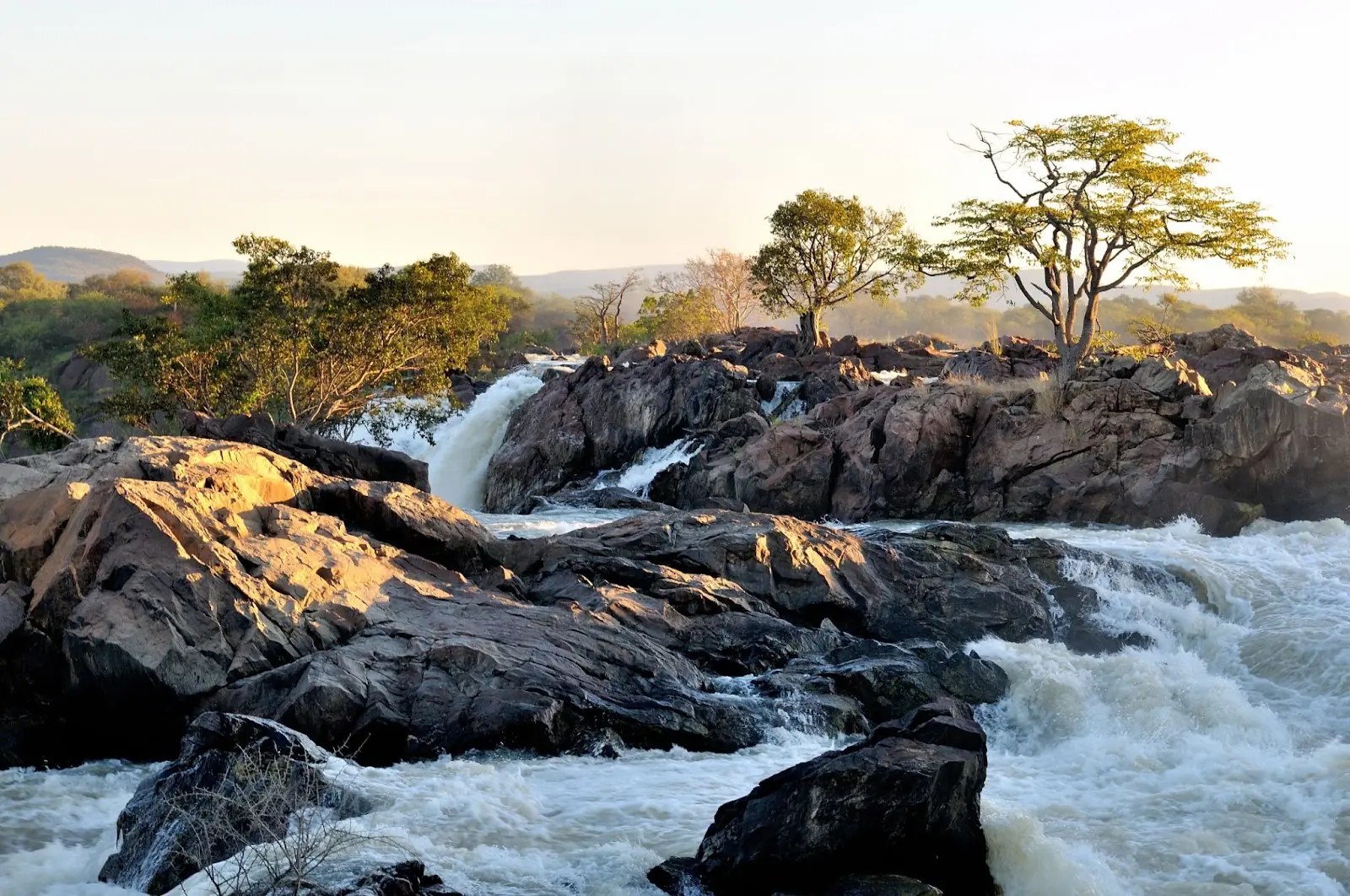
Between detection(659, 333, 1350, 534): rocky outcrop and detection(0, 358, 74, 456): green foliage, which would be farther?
detection(0, 358, 74, 456): green foliage

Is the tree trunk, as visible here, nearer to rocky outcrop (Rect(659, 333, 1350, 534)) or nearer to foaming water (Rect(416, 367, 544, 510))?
foaming water (Rect(416, 367, 544, 510))

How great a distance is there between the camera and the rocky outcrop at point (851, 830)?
23.8 ft

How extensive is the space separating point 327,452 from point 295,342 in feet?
29.3

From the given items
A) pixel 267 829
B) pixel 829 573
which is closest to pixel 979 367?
pixel 829 573

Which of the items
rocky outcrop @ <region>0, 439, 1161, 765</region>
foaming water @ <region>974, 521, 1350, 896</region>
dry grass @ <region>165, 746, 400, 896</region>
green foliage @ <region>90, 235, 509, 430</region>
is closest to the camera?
dry grass @ <region>165, 746, 400, 896</region>

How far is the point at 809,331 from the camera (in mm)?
38156

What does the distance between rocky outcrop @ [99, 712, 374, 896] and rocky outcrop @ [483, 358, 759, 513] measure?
20.0m

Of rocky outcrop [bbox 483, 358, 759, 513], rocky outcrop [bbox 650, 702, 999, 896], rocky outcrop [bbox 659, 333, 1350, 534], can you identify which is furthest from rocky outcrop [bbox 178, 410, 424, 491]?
rocky outcrop [bbox 650, 702, 999, 896]

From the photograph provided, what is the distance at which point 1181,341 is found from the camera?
30.3 m

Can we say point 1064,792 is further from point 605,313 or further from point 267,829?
point 605,313

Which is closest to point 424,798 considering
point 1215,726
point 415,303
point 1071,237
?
point 1215,726

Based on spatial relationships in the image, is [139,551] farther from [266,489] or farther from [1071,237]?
[1071,237]

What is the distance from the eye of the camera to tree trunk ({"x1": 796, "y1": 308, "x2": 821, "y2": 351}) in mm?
37156

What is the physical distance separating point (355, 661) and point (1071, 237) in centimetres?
2448
